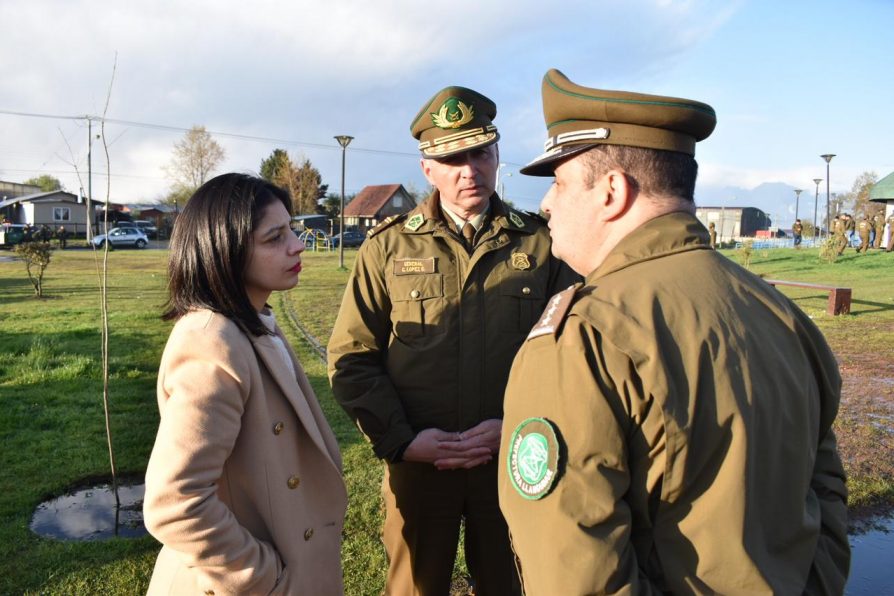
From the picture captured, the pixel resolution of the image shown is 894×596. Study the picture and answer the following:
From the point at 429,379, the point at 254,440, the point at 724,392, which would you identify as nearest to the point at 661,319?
the point at 724,392

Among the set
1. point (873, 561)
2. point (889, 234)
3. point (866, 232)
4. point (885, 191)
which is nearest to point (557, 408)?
point (873, 561)

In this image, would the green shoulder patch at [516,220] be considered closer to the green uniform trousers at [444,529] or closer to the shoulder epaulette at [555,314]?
the green uniform trousers at [444,529]

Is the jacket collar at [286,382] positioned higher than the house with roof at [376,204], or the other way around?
the house with roof at [376,204]

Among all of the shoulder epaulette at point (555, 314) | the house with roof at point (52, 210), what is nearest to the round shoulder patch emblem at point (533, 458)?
the shoulder epaulette at point (555, 314)

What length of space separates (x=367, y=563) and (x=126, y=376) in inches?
198

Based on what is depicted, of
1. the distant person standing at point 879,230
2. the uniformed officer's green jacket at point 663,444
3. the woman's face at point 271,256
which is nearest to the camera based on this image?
the uniformed officer's green jacket at point 663,444

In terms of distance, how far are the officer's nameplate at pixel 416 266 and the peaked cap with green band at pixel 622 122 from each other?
115 cm

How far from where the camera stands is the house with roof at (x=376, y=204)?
185ft

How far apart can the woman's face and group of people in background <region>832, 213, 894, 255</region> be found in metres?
27.3

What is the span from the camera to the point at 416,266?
271 cm

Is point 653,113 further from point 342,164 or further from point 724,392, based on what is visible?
point 342,164

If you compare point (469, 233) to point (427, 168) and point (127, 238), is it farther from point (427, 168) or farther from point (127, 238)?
point (127, 238)

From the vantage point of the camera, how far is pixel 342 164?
76.0 ft

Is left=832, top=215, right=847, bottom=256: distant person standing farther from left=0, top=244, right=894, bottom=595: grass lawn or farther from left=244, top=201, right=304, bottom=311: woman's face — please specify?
left=244, top=201, right=304, bottom=311: woman's face
